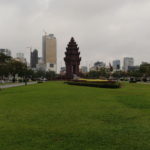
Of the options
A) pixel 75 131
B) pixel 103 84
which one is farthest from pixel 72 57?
pixel 75 131

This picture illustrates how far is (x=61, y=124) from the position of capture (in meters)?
10.7


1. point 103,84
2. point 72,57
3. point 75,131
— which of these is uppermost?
point 72,57

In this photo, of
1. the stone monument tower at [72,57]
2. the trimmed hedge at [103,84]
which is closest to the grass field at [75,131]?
the trimmed hedge at [103,84]

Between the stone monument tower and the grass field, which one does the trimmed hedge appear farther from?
the stone monument tower

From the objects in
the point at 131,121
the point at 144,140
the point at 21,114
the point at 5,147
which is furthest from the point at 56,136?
the point at 21,114

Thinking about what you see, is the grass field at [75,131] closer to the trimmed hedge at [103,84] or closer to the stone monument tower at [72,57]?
the trimmed hedge at [103,84]

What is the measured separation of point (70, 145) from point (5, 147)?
188 cm

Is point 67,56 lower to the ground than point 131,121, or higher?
higher

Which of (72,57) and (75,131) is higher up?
(72,57)

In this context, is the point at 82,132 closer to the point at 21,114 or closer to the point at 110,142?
Result: the point at 110,142

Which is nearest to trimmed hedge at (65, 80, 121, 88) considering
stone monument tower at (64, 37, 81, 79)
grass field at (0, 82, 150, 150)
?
grass field at (0, 82, 150, 150)

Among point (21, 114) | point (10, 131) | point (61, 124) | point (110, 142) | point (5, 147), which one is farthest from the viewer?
point (21, 114)

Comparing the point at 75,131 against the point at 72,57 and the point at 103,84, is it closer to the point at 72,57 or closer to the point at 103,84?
the point at 103,84

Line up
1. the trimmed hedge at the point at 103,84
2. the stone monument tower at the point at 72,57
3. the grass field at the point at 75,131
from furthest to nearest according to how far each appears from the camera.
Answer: the stone monument tower at the point at 72,57 < the trimmed hedge at the point at 103,84 < the grass field at the point at 75,131
